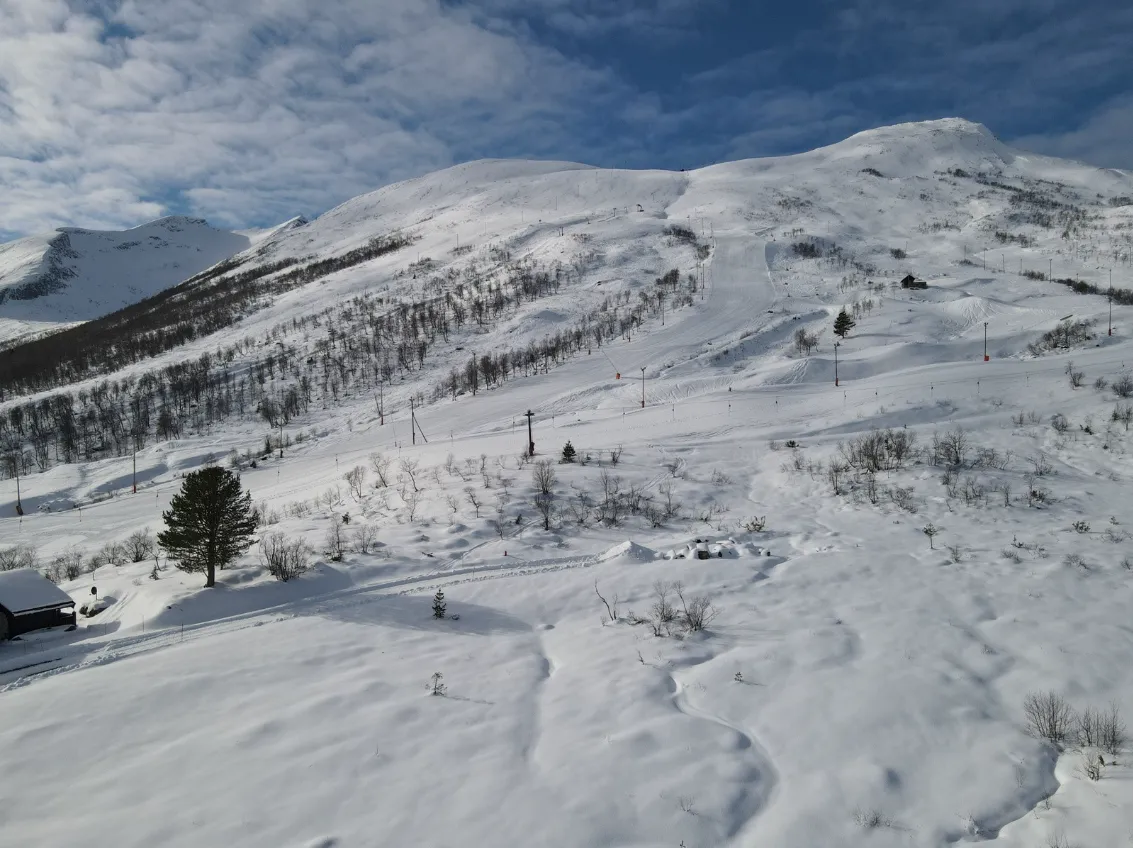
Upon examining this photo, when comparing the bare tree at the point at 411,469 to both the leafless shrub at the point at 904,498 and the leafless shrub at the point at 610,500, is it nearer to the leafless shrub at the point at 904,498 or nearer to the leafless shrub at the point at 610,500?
the leafless shrub at the point at 610,500

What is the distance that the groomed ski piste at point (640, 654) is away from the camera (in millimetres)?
8016

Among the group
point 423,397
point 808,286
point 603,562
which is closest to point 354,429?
point 423,397

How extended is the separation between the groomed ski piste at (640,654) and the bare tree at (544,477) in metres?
0.67

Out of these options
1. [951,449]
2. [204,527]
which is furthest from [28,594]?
[951,449]

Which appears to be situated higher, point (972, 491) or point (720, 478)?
point (720, 478)

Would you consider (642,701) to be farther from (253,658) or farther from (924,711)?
(253,658)

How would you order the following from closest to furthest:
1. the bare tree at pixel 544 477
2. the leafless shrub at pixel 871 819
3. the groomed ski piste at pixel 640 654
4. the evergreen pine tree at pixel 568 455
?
1. the leafless shrub at pixel 871 819
2. the groomed ski piste at pixel 640 654
3. the bare tree at pixel 544 477
4. the evergreen pine tree at pixel 568 455

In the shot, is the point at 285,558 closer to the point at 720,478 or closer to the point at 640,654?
the point at 640,654

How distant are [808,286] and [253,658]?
278ft

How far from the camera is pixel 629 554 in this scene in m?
19.0

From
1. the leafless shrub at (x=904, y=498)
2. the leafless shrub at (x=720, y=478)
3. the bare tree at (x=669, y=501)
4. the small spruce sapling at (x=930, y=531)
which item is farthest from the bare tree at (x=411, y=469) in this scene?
the small spruce sapling at (x=930, y=531)

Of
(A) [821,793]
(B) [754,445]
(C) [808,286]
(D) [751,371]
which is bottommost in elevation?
(A) [821,793]

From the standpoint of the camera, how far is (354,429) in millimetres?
59219

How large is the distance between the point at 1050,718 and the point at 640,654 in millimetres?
6782
